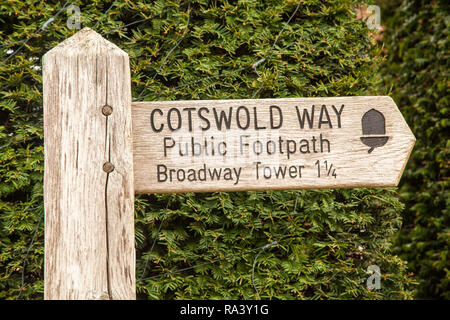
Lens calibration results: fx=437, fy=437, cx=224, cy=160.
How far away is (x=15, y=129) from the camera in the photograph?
211cm

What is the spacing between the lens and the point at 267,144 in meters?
1.49

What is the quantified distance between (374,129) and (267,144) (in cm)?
38

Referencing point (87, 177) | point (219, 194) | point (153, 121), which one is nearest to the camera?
point (87, 177)

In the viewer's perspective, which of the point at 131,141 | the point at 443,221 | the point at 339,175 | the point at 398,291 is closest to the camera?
the point at 131,141

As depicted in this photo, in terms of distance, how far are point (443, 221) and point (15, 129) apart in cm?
312

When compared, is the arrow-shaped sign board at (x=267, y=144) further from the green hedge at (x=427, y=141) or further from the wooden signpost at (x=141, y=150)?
the green hedge at (x=427, y=141)

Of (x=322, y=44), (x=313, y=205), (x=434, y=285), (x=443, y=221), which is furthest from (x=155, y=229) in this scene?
(x=434, y=285)

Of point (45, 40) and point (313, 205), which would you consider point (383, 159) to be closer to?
point (313, 205)

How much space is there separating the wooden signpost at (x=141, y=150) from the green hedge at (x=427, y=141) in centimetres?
232

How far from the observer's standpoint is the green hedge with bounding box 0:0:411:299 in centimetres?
208

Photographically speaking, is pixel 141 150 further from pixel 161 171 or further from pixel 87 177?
pixel 87 177

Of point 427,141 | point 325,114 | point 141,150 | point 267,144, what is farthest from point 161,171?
point 427,141

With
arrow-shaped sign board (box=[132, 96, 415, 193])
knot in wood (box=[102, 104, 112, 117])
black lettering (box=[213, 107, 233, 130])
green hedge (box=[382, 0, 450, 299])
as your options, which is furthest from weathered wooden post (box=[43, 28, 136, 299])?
green hedge (box=[382, 0, 450, 299])

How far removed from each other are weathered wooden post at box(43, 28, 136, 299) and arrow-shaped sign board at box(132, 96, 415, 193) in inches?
4.1
